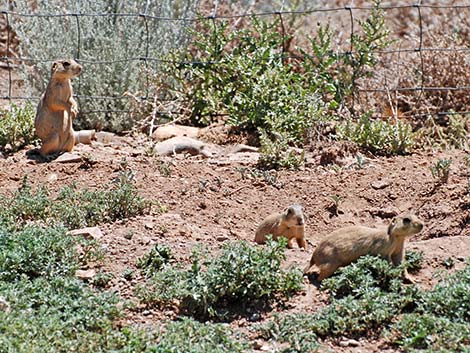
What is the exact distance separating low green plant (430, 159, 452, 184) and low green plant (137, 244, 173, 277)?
8.30 feet

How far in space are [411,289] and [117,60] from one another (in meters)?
5.12

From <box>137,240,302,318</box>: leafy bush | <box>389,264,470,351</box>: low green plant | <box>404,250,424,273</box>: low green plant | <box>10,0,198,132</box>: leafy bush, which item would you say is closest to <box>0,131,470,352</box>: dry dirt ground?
<box>404,250,424,273</box>: low green plant

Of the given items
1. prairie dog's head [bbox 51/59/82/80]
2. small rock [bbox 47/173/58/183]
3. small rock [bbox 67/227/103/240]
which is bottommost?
small rock [bbox 47/173/58/183]

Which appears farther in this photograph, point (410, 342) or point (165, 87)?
point (165, 87)

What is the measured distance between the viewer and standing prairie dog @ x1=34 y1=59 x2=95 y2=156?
365 inches

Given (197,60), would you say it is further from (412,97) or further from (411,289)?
(411,289)

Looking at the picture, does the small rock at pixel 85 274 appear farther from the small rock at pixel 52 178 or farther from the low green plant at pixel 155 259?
the small rock at pixel 52 178

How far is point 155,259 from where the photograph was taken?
6.80m

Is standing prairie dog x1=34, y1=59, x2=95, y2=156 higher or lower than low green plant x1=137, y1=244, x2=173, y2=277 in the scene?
higher

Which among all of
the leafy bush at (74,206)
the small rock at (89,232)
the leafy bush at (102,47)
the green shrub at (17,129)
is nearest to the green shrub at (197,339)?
the small rock at (89,232)

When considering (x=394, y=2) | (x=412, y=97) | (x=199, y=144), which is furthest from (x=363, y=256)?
(x=394, y=2)

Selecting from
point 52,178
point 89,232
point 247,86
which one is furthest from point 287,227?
point 247,86

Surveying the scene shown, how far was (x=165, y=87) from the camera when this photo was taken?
10688mm

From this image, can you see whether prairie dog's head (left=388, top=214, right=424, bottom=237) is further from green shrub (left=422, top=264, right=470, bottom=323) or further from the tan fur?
the tan fur
